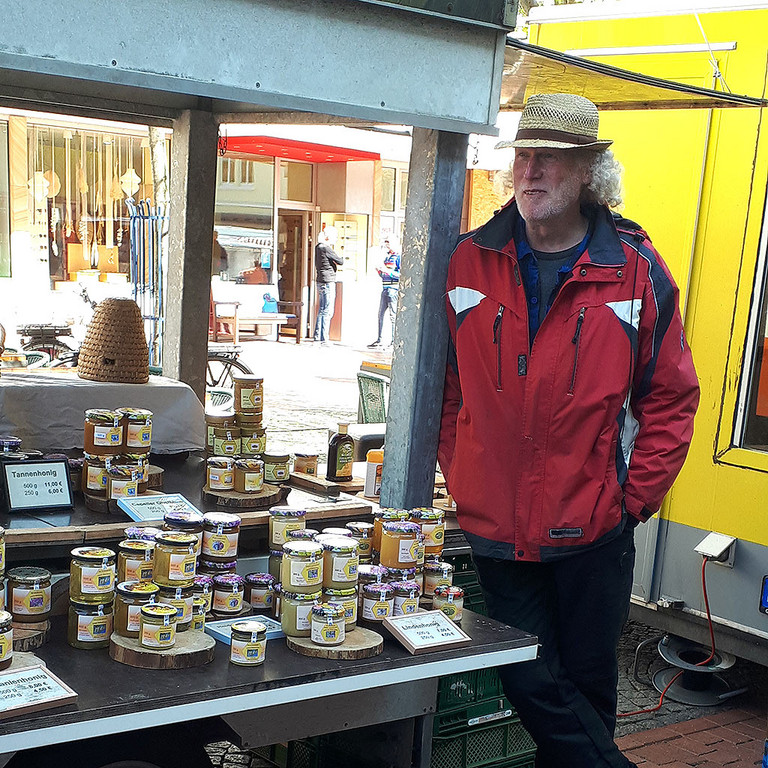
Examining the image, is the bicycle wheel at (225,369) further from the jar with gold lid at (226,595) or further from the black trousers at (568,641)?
the jar with gold lid at (226,595)

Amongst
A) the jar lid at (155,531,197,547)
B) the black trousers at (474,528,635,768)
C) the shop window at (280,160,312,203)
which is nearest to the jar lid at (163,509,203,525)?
the jar lid at (155,531,197,547)

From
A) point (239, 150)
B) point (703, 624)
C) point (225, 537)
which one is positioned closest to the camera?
point (225, 537)

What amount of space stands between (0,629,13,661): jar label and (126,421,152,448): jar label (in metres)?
1.06

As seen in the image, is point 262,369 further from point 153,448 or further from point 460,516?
point 460,516

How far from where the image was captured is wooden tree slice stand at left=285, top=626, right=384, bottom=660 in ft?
8.71

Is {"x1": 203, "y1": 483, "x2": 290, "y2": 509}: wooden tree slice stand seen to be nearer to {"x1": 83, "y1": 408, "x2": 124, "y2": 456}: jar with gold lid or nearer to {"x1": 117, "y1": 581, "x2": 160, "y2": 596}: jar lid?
{"x1": 83, "y1": 408, "x2": 124, "y2": 456}: jar with gold lid

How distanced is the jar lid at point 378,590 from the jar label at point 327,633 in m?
0.19

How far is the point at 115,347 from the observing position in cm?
454

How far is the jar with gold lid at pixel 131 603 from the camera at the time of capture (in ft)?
8.52

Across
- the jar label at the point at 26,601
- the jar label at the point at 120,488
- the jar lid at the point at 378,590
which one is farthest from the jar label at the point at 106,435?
the jar lid at the point at 378,590

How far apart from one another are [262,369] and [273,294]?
3.89 metres

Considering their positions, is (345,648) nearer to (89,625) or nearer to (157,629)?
(157,629)

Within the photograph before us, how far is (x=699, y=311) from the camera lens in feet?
16.4

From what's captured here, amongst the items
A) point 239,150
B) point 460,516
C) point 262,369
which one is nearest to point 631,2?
point 460,516
